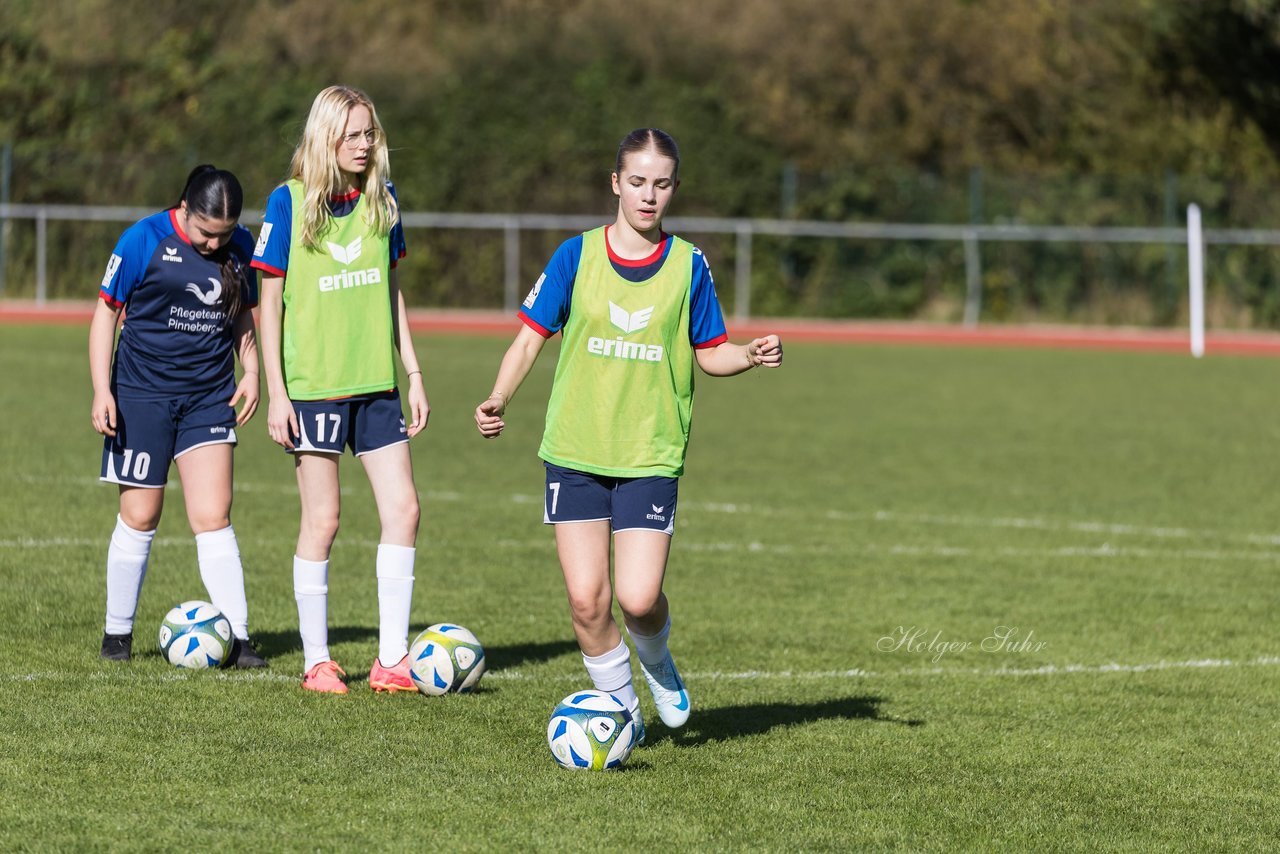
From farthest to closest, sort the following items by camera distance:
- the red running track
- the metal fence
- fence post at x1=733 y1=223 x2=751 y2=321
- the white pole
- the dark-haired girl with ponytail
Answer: fence post at x1=733 y1=223 x2=751 y2=321
the metal fence
the red running track
the white pole
the dark-haired girl with ponytail

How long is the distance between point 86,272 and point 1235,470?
2189 centimetres

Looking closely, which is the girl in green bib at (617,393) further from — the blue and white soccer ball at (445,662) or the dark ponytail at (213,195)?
the dark ponytail at (213,195)

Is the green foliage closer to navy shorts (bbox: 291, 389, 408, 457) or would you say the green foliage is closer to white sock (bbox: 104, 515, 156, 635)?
white sock (bbox: 104, 515, 156, 635)

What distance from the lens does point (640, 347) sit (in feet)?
18.2

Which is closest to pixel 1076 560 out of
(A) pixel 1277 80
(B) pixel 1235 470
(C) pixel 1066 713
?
(C) pixel 1066 713

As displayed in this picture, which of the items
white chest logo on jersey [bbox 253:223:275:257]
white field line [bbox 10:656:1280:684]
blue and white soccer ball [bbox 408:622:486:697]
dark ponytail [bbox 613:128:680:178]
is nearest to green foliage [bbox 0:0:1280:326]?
white field line [bbox 10:656:1280:684]

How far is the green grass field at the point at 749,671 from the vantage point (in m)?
5.02

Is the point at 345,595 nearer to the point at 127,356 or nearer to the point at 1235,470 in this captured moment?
the point at 127,356

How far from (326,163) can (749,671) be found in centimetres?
262

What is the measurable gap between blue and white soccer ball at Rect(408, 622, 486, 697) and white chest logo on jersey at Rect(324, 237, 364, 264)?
1367mm

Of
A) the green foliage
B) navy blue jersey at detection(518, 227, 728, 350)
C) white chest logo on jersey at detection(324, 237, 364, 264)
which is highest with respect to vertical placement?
the green foliage

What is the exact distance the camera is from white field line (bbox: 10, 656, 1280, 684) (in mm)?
6449

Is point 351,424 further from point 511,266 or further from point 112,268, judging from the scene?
point 511,266

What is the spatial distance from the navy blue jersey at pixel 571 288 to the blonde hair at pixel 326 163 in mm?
914
